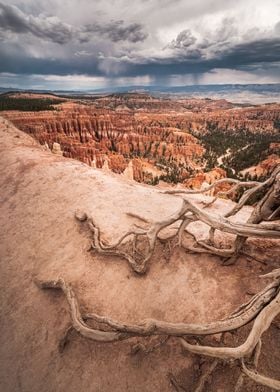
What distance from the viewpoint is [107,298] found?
17.5 feet

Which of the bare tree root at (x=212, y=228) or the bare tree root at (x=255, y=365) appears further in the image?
the bare tree root at (x=212, y=228)

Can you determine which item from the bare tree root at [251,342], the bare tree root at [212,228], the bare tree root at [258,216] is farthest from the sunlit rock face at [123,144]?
the bare tree root at [251,342]

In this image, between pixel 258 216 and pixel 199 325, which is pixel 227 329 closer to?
pixel 199 325

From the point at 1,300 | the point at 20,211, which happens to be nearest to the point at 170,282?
the point at 1,300

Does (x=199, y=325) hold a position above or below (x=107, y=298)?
above

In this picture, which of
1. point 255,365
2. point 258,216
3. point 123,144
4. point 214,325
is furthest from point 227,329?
point 123,144

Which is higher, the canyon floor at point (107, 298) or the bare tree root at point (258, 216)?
the bare tree root at point (258, 216)

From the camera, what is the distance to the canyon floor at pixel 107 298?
4.06 meters

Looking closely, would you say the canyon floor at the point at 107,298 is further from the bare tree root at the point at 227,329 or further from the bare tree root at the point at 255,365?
the bare tree root at the point at 255,365

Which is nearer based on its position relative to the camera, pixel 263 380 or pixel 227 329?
pixel 263 380

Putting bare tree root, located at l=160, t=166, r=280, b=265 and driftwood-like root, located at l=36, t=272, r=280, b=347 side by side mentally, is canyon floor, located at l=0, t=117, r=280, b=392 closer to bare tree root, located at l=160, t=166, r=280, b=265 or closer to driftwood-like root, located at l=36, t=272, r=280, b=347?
bare tree root, located at l=160, t=166, r=280, b=265

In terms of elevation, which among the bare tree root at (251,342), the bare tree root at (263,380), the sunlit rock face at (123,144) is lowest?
the sunlit rock face at (123,144)

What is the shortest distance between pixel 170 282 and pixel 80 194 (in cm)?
489

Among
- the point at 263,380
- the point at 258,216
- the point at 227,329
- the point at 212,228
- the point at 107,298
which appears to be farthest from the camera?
the point at 212,228
